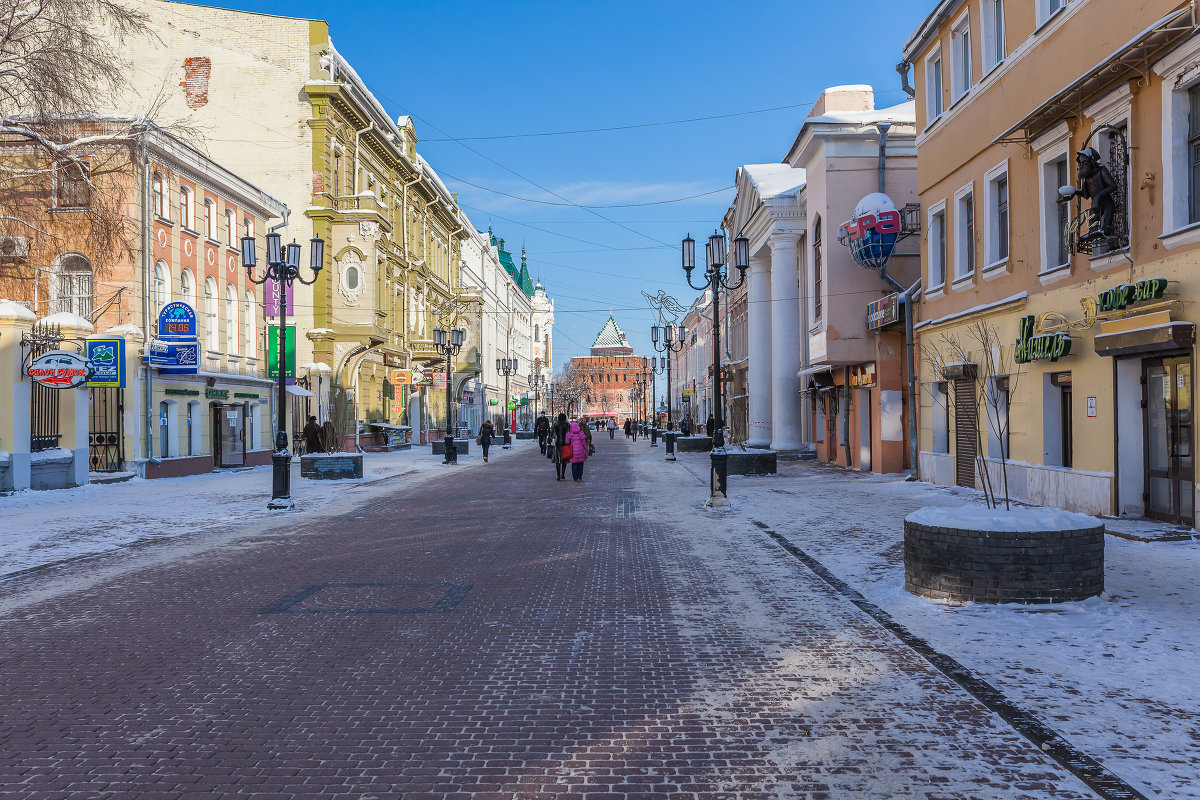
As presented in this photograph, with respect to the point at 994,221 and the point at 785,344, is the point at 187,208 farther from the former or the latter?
the point at 994,221

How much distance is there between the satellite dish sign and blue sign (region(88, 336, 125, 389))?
61.3 feet

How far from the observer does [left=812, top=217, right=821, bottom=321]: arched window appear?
28391mm

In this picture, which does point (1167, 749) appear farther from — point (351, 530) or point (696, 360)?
point (696, 360)

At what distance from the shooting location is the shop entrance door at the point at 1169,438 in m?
11.4

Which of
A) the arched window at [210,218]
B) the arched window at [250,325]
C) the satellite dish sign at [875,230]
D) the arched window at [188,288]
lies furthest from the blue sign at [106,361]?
the satellite dish sign at [875,230]

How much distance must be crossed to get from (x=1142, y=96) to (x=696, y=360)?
233 feet

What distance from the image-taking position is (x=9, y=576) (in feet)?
31.3

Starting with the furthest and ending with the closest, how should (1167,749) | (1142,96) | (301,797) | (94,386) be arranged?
(94,386), (1142,96), (1167,749), (301,797)

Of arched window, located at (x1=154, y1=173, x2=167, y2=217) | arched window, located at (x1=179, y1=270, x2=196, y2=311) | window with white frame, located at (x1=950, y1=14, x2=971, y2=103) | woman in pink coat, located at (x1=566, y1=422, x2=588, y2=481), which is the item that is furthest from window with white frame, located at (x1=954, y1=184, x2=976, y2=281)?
arched window, located at (x1=179, y1=270, x2=196, y2=311)

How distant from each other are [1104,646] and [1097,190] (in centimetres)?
851

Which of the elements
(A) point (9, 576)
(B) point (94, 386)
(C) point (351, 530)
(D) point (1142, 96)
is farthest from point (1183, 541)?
(B) point (94, 386)

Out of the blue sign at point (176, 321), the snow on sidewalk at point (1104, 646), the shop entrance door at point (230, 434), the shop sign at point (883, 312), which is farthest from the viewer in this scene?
the shop entrance door at point (230, 434)

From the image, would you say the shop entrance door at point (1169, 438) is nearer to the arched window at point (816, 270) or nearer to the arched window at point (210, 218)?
the arched window at point (816, 270)

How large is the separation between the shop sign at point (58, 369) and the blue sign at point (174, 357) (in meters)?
4.18
